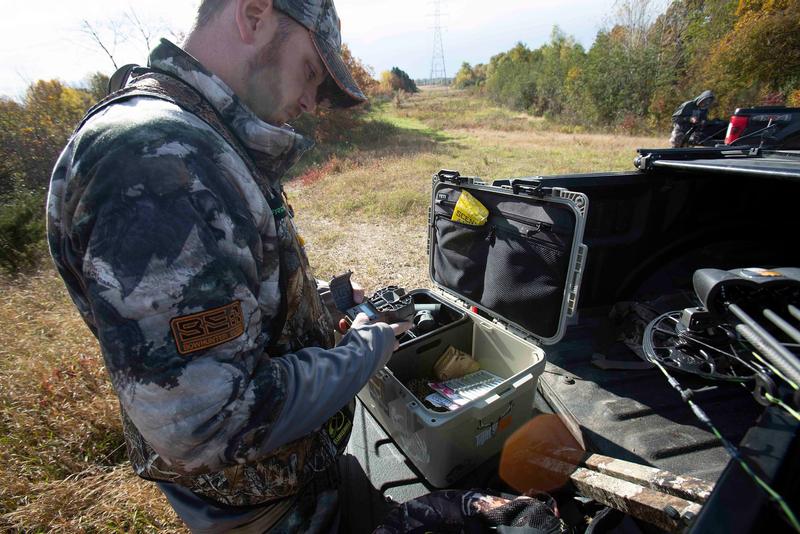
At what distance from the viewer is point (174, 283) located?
30.1 inches

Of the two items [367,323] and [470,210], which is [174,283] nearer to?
[367,323]

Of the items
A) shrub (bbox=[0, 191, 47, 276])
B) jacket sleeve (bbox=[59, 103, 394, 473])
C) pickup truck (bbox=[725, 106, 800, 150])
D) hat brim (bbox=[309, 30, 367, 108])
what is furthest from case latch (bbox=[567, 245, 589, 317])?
shrub (bbox=[0, 191, 47, 276])

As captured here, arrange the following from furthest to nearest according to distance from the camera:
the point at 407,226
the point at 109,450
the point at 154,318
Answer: the point at 407,226 → the point at 109,450 → the point at 154,318

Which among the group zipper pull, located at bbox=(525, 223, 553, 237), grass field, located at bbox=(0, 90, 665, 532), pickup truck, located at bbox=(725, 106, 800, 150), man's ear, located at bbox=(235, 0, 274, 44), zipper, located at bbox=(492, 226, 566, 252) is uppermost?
man's ear, located at bbox=(235, 0, 274, 44)

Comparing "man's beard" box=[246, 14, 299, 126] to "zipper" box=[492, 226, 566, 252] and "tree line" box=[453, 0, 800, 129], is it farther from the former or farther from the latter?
"tree line" box=[453, 0, 800, 129]

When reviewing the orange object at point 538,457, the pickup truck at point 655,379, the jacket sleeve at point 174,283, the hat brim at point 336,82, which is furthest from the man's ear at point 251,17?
the orange object at point 538,457

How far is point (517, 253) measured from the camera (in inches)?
82.2

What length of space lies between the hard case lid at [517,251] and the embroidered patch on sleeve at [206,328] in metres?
1.49

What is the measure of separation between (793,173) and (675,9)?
31631 millimetres

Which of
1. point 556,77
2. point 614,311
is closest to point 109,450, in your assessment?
point 614,311

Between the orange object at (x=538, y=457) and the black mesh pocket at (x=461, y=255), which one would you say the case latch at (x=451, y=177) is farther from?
the orange object at (x=538, y=457)

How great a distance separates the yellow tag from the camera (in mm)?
2211

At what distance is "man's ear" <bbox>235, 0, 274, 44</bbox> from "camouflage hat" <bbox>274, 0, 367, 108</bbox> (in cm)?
3

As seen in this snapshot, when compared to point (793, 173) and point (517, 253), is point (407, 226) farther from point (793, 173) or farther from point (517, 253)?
point (793, 173)
